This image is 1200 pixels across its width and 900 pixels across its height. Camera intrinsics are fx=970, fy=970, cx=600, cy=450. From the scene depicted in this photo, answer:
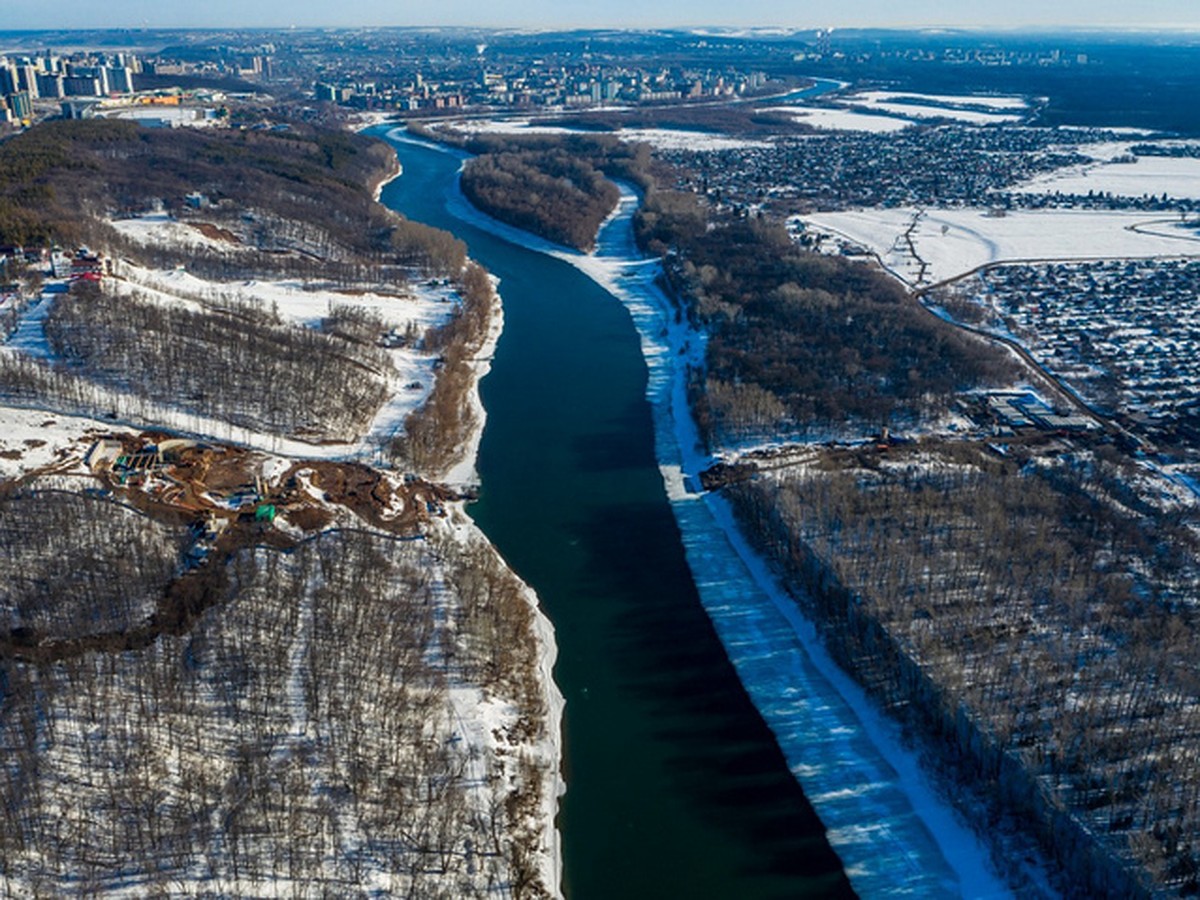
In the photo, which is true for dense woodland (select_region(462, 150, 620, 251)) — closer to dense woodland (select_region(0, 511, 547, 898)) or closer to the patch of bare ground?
the patch of bare ground

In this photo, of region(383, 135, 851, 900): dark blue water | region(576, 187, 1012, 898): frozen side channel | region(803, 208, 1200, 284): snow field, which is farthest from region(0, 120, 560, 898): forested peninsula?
region(803, 208, 1200, 284): snow field

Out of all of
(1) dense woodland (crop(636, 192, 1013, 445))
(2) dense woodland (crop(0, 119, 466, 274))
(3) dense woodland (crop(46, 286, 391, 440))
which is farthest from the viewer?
(2) dense woodland (crop(0, 119, 466, 274))

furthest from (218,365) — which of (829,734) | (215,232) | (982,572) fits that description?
(982,572)

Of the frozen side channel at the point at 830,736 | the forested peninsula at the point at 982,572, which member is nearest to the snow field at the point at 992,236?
the forested peninsula at the point at 982,572

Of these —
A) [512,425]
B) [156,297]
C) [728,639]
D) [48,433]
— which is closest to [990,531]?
[728,639]

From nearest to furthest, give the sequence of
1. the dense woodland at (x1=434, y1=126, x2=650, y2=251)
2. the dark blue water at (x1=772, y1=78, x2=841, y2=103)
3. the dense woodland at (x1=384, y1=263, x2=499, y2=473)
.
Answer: the dense woodland at (x1=384, y1=263, x2=499, y2=473) → the dense woodland at (x1=434, y1=126, x2=650, y2=251) → the dark blue water at (x1=772, y1=78, x2=841, y2=103)

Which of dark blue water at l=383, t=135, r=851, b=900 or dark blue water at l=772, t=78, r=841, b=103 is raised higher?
dark blue water at l=772, t=78, r=841, b=103

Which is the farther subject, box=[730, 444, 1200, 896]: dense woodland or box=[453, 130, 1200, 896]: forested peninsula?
box=[453, 130, 1200, 896]: forested peninsula
